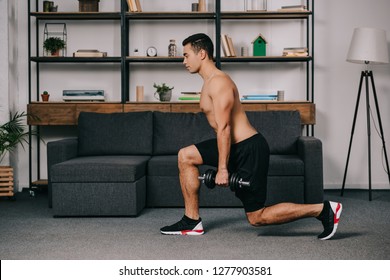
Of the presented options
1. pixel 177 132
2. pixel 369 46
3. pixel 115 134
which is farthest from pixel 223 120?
pixel 369 46

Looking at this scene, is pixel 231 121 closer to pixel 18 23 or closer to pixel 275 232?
pixel 275 232

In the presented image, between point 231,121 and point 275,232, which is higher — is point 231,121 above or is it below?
above

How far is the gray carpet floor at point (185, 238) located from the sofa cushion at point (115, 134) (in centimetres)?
71

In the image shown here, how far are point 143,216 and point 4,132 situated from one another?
2.06 metres

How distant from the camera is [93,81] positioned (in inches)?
241

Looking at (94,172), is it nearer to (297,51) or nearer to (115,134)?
(115,134)

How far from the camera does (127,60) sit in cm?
588

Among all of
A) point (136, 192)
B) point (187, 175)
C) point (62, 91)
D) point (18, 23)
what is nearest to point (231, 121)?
point (187, 175)

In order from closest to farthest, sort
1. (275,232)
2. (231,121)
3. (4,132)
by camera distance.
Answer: (231,121), (275,232), (4,132)

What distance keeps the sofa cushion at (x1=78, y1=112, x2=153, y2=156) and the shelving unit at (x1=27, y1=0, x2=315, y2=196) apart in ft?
0.89

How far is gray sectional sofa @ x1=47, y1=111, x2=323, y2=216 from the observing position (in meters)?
4.46

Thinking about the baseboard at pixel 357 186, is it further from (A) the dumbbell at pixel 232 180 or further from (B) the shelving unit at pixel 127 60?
(A) the dumbbell at pixel 232 180

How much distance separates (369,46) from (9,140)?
3.47 meters

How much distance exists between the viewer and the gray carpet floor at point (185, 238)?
3.31 meters
